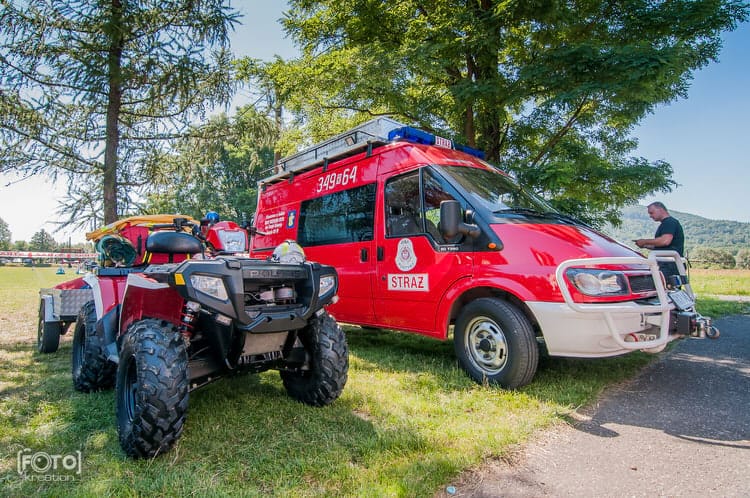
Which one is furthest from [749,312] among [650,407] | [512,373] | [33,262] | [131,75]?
[33,262]

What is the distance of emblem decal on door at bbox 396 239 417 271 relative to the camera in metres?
4.69

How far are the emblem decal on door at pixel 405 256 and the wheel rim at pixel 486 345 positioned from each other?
960mm

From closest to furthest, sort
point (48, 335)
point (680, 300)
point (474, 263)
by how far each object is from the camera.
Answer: point (680, 300), point (474, 263), point (48, 335)

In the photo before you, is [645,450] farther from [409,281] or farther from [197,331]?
[197,331]

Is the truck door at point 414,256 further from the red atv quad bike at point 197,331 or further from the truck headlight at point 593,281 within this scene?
the red atv quad bike at point 197,331

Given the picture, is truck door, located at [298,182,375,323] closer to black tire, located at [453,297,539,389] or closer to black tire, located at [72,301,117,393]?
black tire, located at [453,297,539,389]

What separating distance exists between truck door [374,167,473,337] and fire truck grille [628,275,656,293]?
1366 millimetres

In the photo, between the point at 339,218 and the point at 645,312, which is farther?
the point at 339,218

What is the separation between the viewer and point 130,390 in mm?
2855

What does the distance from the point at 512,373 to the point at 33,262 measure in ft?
172

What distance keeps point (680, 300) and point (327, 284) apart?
3297mm

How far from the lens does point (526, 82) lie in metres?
7.06

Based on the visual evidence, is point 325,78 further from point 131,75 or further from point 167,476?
point 167,476

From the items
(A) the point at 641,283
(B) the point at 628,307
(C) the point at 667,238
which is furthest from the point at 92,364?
(C) the point at 667,238
